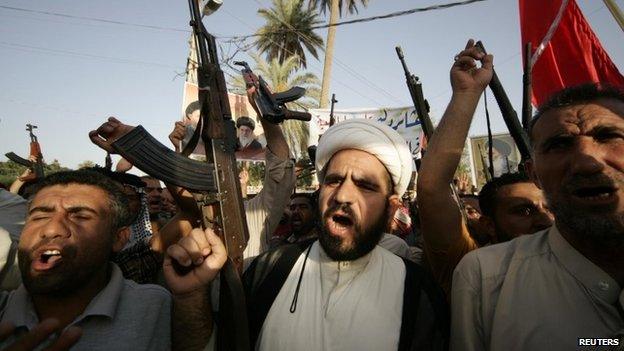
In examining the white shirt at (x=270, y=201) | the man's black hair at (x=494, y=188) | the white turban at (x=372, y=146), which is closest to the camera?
the white turban at (x=372, y=146)

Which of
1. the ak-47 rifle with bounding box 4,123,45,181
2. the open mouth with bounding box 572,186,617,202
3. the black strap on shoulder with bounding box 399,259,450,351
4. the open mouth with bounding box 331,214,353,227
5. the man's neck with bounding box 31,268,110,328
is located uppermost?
the ak-47 rifle with bounding box 4,123,45,181

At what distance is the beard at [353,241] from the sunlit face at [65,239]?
105 centimetres

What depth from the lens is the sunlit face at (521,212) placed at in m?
2.30

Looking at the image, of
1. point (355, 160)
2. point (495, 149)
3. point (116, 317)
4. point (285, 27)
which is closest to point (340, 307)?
point (355, 160)

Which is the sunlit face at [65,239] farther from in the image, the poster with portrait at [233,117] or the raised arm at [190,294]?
the poster with portrait at [233,117]

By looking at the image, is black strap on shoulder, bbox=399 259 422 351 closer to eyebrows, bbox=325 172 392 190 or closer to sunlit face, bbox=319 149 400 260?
sunlit face, bbox=319 149 400 260

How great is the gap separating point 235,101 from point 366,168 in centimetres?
903

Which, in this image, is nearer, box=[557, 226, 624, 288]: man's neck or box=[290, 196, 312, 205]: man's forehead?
box=[557, 226, 624, 288]: man's neck

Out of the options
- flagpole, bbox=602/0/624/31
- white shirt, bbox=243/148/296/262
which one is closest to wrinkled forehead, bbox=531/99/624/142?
white shirt, bbox=243/148/296/262

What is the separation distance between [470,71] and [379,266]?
3.33ft

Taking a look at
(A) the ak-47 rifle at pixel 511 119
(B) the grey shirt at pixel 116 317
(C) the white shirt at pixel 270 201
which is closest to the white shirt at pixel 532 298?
(B) the grey shirt at pixel 116 317

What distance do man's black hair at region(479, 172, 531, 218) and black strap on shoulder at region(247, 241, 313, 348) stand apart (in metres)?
1.55

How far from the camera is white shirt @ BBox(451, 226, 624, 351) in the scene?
1.24 m

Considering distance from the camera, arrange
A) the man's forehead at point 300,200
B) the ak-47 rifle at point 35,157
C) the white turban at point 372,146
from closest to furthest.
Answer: the white turban at point 372,146 → the man's forehead at point 300,200 → the ak-47 rifle at point 35,157
